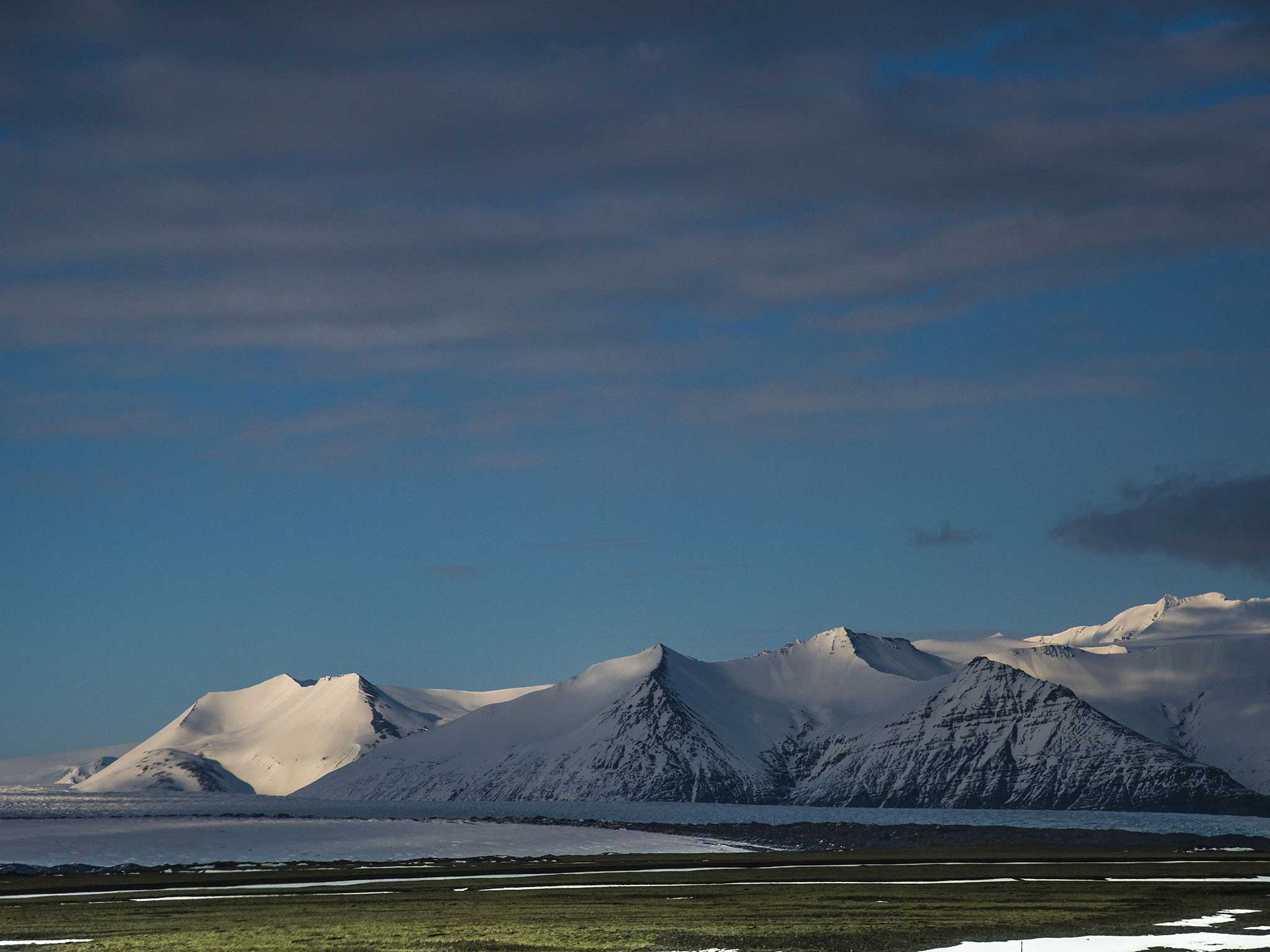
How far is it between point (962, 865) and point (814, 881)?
1855 centimetres

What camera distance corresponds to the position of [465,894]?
7125 cm

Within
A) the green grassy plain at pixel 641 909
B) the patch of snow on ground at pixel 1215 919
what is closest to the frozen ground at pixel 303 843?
the green grassy plain at pixel 641 909

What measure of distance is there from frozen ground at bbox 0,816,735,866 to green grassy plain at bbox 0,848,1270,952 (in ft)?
95.4

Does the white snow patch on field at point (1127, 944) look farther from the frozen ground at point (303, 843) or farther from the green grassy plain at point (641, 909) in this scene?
the frozen ground at point (303, 843)

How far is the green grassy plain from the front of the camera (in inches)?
1951

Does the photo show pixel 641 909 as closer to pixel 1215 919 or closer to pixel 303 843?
pixel 1215 919

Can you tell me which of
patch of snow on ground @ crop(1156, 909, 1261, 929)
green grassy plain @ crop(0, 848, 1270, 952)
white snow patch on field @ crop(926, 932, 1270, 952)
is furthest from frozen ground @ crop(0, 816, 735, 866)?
white snow patch on field @ crop(926, 932, 1270, 952)

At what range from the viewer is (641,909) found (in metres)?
60.3

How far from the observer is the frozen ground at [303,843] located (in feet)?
389

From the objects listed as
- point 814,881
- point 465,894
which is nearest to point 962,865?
point 814,881

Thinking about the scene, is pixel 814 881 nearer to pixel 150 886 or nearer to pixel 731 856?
pixel 731 856

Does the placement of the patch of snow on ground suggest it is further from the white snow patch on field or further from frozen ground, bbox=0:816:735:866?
frozen ground, bbox=0:816:735:866

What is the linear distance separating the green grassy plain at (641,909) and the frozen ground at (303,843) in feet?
95.4

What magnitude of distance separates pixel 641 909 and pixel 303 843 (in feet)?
281
